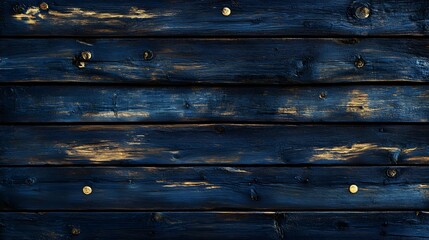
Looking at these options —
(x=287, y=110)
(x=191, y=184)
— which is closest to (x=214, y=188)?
(x=191, y=184)

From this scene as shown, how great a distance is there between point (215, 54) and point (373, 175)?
28.9 inches

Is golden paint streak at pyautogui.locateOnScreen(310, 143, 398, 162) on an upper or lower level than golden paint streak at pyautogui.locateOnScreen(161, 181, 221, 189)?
upper

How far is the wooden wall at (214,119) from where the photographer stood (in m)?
1.85

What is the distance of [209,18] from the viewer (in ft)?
6.07

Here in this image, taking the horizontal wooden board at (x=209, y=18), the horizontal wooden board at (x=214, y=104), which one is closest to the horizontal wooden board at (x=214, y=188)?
the horizontal wooden board at (x=214, y=104)

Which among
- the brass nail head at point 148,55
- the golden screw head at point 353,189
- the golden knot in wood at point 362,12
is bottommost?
the golden screw head at point 353,189

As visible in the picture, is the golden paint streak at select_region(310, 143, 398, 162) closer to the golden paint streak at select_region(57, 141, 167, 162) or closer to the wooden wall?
the wooden wall

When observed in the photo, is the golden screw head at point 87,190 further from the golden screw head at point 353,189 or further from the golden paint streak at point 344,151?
the golden screw head at point 353,189

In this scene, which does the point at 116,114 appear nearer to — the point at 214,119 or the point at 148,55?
the point at 148,55

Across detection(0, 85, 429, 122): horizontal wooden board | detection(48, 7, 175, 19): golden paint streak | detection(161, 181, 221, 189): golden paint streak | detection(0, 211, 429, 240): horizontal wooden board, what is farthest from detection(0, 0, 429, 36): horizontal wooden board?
detection(0, 211, 429, 240): horizontal wooden board

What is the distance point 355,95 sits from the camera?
1.86 meters

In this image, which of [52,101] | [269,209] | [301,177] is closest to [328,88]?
[301,177]

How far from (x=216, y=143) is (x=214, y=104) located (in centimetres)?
14

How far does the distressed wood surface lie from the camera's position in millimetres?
1848
